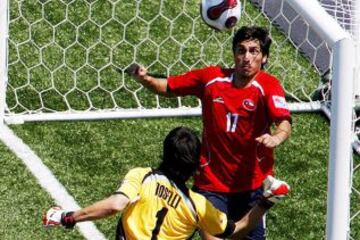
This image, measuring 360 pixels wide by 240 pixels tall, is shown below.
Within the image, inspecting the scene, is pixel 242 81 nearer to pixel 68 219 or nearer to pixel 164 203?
pixel 164 203

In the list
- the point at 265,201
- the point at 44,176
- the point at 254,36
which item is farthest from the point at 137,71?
the point at 44,176

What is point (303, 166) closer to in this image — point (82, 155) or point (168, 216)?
point (82, 155)

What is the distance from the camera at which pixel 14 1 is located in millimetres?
10922

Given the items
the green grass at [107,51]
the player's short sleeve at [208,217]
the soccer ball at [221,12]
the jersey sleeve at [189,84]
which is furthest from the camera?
the green grass at [107,51]

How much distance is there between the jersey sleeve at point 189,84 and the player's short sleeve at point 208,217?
51.4 inches

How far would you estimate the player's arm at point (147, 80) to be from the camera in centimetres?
730

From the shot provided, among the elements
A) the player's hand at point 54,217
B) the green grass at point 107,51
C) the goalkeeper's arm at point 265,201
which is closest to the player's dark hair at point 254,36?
the goalkeeper's arm at point 265,201

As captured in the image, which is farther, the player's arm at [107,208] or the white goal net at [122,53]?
the white goal net at [122,53]

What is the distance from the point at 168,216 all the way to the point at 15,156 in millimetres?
3198

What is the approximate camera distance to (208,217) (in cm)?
627

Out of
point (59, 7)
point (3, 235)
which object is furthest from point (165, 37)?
point (3, 235)

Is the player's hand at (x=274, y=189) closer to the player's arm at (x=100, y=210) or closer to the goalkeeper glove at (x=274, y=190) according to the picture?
the goalkeeper glove at (x=274, y=190)

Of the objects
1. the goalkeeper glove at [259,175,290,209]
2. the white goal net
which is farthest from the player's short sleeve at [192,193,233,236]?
the white goal net

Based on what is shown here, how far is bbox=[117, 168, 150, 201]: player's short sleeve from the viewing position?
6.06 m
